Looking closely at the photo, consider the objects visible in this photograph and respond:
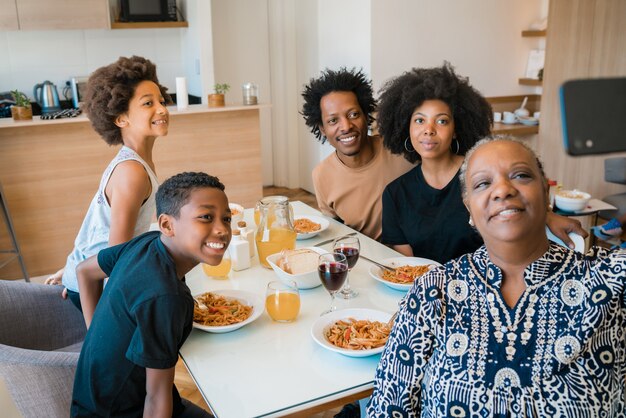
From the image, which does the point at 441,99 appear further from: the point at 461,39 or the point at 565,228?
the point at 461,39

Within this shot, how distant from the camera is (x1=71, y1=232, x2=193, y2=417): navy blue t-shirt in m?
1.28

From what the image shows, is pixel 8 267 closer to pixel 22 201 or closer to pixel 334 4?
pixel 22 201

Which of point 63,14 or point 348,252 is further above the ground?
point 63,14

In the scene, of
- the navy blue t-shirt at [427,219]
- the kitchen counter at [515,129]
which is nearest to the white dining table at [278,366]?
the navy blue t-shirt at [427,219]

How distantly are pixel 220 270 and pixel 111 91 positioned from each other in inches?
30.7

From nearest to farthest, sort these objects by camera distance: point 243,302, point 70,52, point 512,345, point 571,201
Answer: point 512,345 < point 243,302 < point 571,201 < point 70,52

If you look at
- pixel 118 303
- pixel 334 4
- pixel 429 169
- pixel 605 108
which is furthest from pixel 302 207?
pixel 334 4

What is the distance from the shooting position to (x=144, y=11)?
4875mm

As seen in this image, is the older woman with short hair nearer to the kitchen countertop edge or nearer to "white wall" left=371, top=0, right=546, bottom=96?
the kitchen countertop edge

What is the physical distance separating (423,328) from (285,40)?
183 inches

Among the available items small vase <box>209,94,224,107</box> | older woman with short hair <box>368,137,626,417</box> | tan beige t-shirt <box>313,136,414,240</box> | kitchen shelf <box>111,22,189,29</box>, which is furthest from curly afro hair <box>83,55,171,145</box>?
kitchen shelf <box>111,22,189,29</box>

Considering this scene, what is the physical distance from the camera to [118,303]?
4.42 feet

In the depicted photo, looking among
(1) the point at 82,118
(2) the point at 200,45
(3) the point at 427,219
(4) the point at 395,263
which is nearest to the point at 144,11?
(2) the point at 200,45

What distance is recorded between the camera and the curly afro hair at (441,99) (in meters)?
2.17
